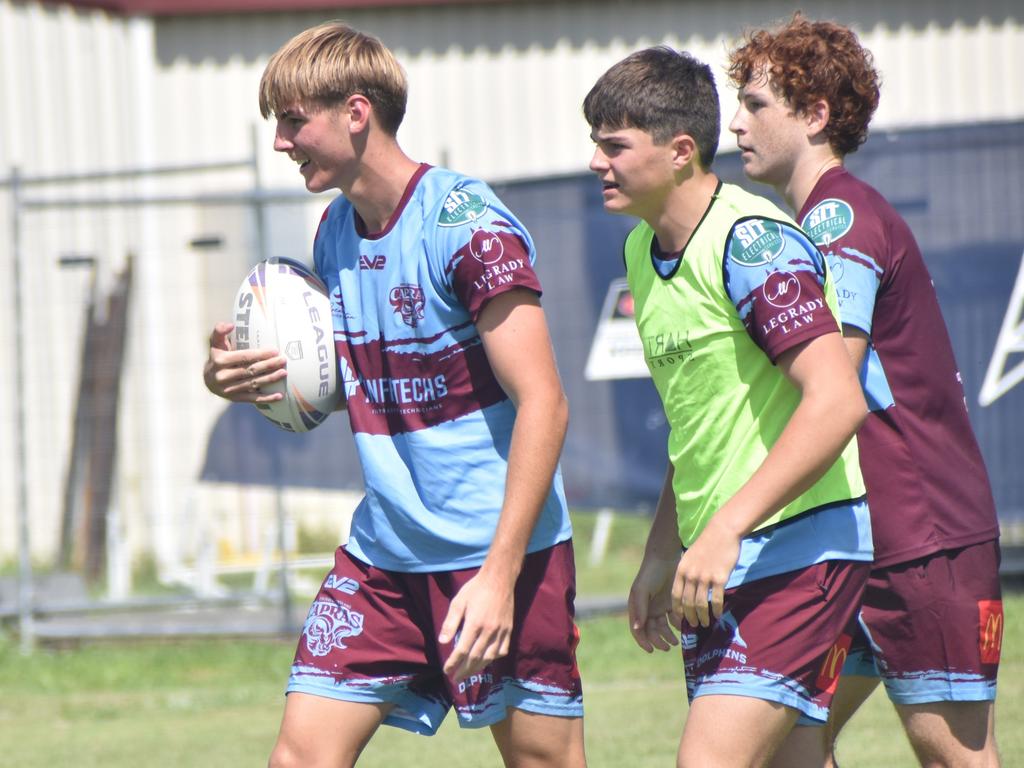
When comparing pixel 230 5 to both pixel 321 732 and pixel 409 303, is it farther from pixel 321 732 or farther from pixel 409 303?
pixel 321 732

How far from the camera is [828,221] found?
11.0ft

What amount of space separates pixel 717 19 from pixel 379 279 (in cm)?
1028

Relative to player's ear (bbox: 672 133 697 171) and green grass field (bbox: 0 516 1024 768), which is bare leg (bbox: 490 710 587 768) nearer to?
player's ear (bbox: 672 133 697 171)

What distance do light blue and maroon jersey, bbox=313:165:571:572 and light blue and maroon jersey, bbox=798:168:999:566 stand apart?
2.41ft

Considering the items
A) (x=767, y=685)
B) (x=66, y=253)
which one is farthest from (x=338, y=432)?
(x=767, y=685)

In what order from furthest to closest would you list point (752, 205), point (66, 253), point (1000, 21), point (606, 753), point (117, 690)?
1. point (1000, 21)
2. point (66, 253)
3. point (117, 690)
4. point (606, 753)
5. point (752, 205)

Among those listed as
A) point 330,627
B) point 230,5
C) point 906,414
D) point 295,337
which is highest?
point 230,5

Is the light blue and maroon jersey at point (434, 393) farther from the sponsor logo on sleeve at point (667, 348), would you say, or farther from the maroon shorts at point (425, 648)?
the sponsor logo on sleeve at point (667, 348)

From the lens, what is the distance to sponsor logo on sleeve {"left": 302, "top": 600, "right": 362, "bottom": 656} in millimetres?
3350

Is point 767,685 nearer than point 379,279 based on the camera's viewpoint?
Yes

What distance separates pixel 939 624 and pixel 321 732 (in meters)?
1.44

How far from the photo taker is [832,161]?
11.6ft

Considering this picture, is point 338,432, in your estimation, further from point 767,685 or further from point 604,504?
point 767,685

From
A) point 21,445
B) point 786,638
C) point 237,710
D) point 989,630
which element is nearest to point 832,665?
point 786,638
